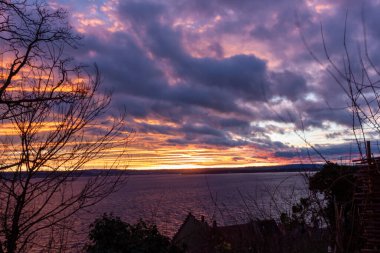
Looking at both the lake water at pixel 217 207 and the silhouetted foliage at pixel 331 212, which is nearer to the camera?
the silhouetted foliage at pixel 331 212

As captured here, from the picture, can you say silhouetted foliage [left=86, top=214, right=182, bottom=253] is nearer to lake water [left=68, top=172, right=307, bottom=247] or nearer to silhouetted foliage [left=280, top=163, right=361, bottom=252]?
lake water [left=68, top=172, right=307, bottom=247]

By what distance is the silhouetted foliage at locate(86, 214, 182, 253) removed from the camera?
8641 millimetres

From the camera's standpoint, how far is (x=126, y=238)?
8.96 meters

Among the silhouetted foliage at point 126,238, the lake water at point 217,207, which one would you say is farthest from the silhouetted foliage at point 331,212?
the silhouetted foliage at point 126,238

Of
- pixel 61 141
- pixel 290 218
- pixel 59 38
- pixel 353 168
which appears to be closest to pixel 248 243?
pixel 290 218

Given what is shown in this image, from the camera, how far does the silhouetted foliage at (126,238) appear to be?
8.64 metres

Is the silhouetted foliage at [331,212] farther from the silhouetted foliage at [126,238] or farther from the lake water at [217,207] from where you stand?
the silhouetted foliage at [126,238]

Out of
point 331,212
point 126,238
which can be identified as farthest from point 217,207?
point 126,238

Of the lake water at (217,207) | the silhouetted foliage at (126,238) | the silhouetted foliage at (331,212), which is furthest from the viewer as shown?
the silhouetted foliage at (126,238)

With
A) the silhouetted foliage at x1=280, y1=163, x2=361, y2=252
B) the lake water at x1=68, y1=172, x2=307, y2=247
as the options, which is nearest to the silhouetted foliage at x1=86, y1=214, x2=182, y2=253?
the lake water at x1=68, y1=172, x2=307, y2=247

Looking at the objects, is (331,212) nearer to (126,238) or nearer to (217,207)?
(217,207)

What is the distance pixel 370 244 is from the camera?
375 centimetres

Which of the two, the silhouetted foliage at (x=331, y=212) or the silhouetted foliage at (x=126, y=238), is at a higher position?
the silhouetted foliage at (x=331, y=212)

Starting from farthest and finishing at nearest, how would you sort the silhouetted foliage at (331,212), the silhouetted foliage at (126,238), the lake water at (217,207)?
1. the silhouetted foliage at (126,238)
2. the lake water at (217,207)
3. the silhouetted foliage at (331,212)
